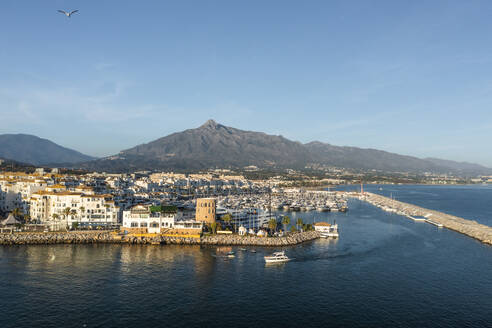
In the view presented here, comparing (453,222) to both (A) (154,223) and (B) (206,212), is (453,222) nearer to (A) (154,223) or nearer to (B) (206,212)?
(B) (206,212)

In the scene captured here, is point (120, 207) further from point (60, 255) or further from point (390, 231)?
point (390, 231)

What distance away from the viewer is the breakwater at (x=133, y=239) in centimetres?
4797

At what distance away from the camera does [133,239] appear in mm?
48969

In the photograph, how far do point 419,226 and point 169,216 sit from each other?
49.7 meters

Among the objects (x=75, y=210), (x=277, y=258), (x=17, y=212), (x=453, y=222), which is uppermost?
(x=75, y=210)

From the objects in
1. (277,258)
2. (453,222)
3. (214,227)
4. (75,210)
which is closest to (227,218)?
(214,227)

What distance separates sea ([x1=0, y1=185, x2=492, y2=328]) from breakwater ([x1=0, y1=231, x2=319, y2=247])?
6.60 feet

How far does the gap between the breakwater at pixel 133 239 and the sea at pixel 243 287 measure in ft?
6.60

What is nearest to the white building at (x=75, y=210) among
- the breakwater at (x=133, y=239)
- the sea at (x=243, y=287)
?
the breakwater at (x=133, y=239)

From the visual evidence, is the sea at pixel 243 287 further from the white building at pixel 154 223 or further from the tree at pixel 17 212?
the tree at pixel 17 212

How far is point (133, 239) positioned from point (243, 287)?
23173 millimetres

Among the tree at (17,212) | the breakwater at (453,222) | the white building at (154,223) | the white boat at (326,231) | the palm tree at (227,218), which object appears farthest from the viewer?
the tree at (17,212)

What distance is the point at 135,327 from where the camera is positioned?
944 inches

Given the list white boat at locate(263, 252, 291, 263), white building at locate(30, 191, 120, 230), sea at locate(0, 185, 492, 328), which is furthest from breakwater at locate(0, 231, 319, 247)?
white boat at locate(263, 252, 291, 263)
